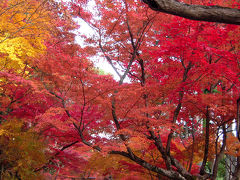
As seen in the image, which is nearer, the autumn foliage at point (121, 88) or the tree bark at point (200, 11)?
the tree bark at point (200, 11)

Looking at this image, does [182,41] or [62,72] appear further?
[62,72]

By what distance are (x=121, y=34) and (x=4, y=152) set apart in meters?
5.24

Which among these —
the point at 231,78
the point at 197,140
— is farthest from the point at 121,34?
the point at 197,140

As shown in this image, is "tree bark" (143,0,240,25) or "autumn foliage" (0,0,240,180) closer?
"tree bark" (143,0,240,25)

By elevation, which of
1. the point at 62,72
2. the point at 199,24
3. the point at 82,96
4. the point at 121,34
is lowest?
the point at 82,96

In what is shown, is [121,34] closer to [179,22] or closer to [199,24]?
[179,22]

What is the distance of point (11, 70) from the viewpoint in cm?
704

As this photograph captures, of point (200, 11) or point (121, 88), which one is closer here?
point (200, 11)

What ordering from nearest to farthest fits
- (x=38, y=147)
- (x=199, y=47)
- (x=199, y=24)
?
1. (x=199, y=47)
2. (x=199, y=24)
3. (x=38, y=147)

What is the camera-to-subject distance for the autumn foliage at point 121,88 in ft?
16.6

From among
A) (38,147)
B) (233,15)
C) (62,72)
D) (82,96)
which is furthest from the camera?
(38,147)

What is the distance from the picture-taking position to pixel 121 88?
5637 millimetres

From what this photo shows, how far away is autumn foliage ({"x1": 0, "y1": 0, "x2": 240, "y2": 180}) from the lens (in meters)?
5.06

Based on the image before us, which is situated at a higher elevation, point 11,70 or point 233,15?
point 11,70
